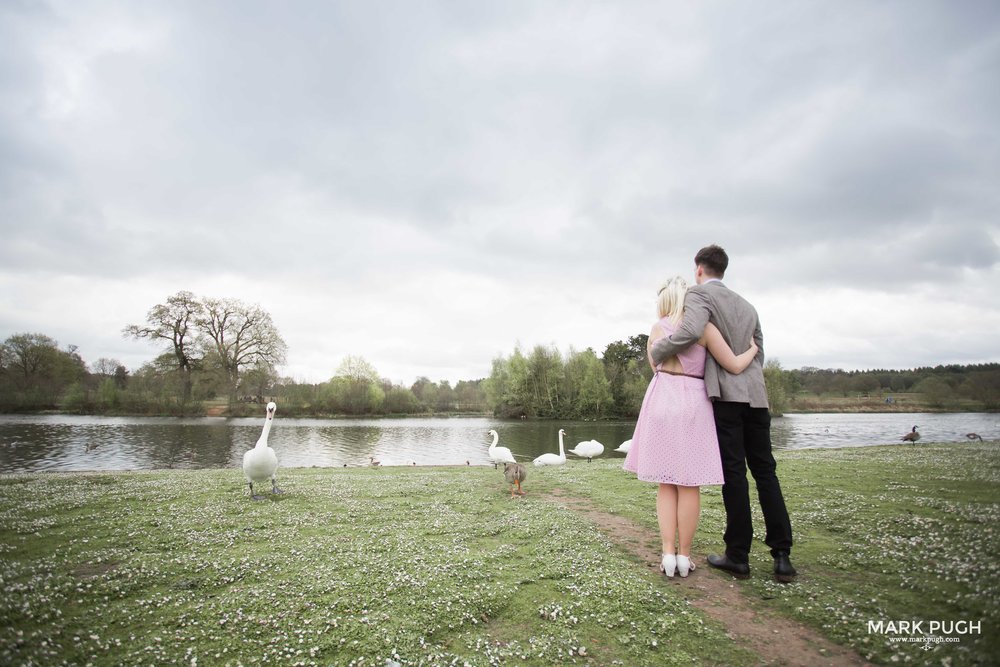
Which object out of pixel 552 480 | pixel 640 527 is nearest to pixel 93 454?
pixel 552 480

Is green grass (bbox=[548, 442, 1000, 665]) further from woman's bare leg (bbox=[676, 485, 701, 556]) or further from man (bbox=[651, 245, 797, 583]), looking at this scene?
woman's bare leg (bbox=[676, 485, 701, 556])

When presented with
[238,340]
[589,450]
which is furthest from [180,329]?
[589,450]

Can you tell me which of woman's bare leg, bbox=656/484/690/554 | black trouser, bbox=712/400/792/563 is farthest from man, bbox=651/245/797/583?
woman's bare leg, bbox=656/484/690/554

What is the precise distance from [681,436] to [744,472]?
78 centimetres

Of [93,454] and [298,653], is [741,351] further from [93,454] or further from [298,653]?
[93,454]

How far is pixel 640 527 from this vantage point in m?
7.52

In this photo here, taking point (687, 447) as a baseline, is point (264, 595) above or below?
below

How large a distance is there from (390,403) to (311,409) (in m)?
16.0

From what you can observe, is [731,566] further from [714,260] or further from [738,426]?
[714,260]

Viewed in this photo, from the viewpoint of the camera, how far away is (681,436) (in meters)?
4.92

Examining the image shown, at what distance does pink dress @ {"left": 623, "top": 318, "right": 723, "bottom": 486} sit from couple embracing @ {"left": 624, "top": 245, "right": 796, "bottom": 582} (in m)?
0.01

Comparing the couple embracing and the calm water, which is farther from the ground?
the couple embracing

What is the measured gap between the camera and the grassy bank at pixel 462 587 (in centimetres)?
272

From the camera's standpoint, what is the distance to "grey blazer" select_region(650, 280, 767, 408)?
4832 mm
